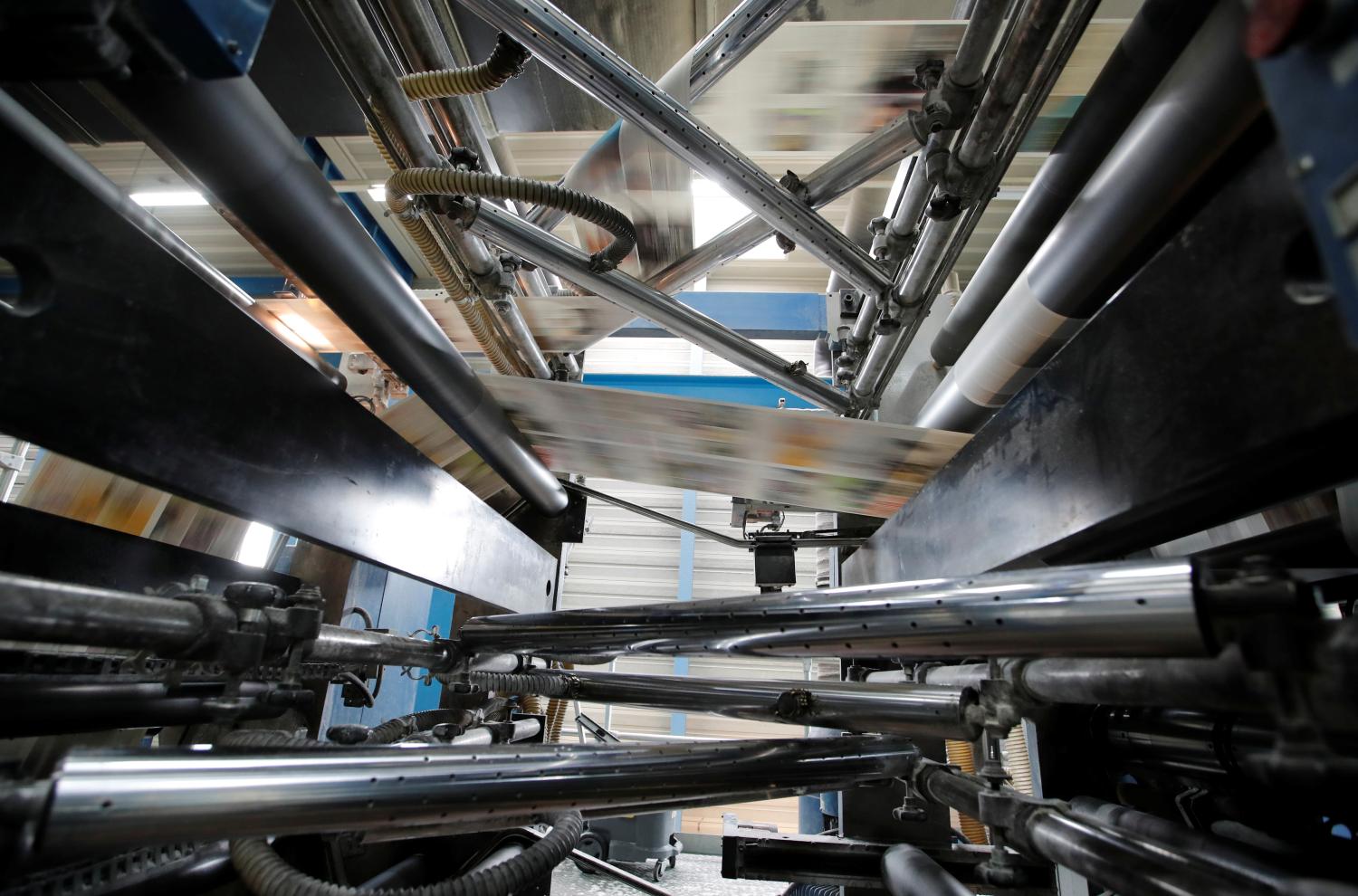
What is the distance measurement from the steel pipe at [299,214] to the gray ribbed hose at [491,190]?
0.12 metres

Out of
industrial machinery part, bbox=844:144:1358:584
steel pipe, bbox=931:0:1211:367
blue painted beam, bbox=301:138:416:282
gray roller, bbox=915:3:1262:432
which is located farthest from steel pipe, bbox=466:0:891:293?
blue painted beam, bbox=301:138:416:282

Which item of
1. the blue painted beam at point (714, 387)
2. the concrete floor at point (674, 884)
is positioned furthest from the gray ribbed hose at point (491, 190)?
the concrete floor at point (674, 884)

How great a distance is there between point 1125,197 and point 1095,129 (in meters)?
0.17

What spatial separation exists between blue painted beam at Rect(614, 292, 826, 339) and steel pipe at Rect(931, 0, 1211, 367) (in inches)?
58.5

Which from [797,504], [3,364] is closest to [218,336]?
[3,364]

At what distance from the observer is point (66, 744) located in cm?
84

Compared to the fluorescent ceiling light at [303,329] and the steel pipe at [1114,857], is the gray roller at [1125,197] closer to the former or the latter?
the steel pipe at [1114,857]

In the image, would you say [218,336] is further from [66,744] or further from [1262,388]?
[1262,388]

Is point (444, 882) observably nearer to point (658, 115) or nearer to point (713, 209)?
point (658, 115)

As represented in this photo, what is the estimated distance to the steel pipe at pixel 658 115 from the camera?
2.71 feet

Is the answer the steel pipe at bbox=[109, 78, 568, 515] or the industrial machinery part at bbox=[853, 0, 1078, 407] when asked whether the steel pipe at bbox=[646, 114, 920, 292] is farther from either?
the steel pipe at bbox=[109, 78, 568, 515]

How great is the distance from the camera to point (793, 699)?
85 centimetres

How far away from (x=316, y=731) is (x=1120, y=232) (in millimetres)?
1534

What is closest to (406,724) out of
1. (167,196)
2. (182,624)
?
(182,624)
